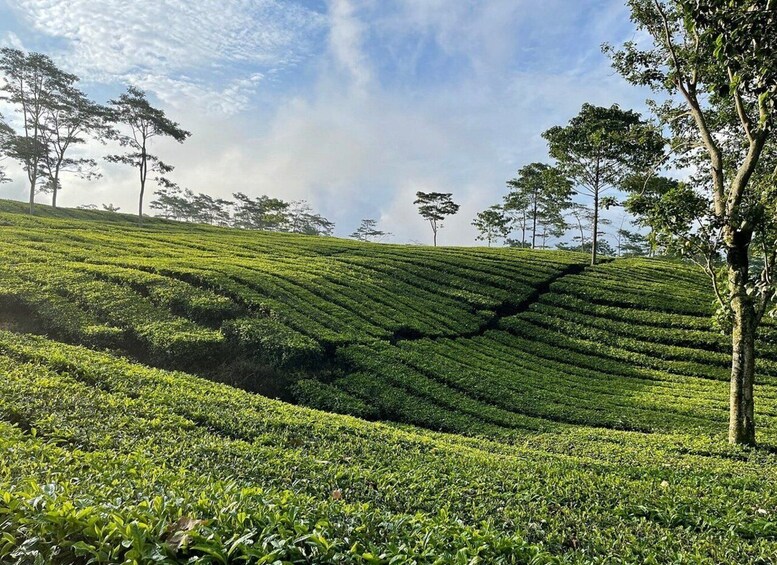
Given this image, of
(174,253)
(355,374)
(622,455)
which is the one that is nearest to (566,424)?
(622,455)

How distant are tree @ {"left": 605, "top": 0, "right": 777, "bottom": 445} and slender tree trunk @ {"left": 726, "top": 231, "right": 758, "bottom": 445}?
0.02 m

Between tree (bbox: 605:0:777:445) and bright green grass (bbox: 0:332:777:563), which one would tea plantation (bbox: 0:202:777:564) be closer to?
bright green grass (bbox: 0:332:777:563)

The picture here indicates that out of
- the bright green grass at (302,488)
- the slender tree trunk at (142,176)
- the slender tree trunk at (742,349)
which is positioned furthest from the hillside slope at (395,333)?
the slender tree trunk at (142,176)

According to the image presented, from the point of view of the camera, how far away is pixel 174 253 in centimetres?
2192

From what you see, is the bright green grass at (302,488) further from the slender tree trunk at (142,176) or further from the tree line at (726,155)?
the slender tree trunk at (142,176)

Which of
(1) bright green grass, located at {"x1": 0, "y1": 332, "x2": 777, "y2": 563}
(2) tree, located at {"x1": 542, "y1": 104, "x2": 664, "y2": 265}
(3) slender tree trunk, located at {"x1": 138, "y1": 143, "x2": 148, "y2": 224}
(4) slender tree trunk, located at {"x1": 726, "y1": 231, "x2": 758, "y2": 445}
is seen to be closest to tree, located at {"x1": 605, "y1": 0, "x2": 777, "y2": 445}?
(4) slender tree trunk, located at {"x1": 726, "y1": 231, "x2": 758, "y2": 445}

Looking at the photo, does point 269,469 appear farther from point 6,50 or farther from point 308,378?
point 6,50

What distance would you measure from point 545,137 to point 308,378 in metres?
23.9

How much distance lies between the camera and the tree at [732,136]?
6.14 meters

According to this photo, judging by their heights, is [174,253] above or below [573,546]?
above

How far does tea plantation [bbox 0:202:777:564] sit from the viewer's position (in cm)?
317

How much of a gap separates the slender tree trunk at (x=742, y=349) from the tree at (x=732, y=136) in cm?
2

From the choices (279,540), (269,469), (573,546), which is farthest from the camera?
(269,469)

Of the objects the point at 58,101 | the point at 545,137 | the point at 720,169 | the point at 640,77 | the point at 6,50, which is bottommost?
the point at 720,169
